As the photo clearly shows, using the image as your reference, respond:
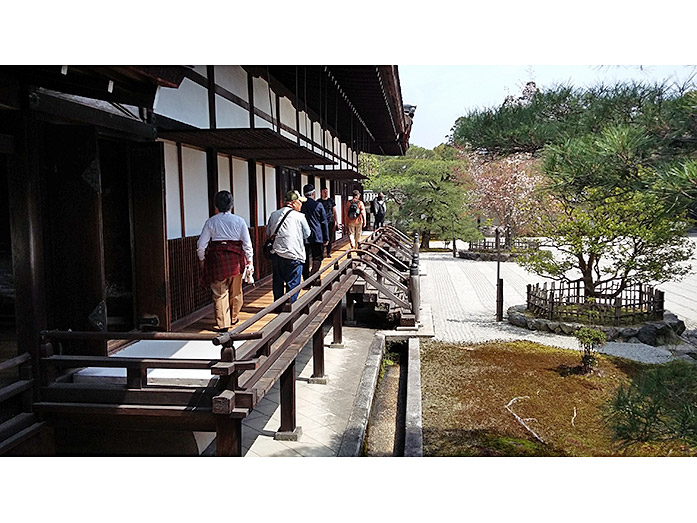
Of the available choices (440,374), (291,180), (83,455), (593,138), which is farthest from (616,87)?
(291,180)

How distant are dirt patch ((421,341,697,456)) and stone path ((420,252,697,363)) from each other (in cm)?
91

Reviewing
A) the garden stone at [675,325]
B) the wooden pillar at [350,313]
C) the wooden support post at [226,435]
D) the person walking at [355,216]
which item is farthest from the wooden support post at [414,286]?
the wooden support post at [226,435]

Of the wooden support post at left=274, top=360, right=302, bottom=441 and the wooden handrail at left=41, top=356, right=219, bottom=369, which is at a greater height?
the wooden handrail at left=41, top=356, right=219, bottom=369

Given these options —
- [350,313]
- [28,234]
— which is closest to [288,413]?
[28,234]

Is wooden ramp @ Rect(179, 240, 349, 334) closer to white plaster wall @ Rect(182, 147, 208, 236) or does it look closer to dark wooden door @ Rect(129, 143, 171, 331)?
dark wooden door @ Rect(129, 143, 171, 331)

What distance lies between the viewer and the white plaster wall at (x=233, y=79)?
26.2ft

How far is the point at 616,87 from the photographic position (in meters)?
5.09

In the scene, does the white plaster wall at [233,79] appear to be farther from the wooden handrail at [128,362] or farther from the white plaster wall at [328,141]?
the white plaster wall at [328,141]

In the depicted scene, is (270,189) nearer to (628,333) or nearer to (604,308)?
(604,308)

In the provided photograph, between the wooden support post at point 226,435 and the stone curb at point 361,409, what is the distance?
183cm

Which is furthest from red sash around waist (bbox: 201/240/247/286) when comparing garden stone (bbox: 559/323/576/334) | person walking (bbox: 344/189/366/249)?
garden stone (bbox: 559/323/576/334)

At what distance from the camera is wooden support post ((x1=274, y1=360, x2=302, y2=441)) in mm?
6738

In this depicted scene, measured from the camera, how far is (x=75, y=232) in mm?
5449

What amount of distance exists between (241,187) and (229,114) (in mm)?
2003
